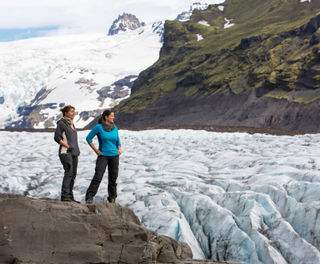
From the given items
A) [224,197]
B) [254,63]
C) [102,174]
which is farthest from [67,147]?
[254,63]

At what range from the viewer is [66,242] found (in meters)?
5.83

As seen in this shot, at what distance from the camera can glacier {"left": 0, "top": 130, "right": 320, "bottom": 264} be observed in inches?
310

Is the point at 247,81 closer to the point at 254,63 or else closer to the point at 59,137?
the point at 254,63

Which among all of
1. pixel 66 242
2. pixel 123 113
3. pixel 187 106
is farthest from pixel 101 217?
pixel 123 113

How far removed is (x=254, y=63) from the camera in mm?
79562

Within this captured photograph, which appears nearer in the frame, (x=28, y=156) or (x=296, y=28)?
(x=28, y=156)

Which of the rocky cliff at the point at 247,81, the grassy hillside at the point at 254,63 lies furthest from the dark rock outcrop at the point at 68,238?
the grassy hillside at the point at 254,63

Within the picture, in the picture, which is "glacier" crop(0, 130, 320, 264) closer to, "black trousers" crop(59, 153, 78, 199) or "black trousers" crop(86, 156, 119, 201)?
"black trousers" crop(86, 156, 119, 201)

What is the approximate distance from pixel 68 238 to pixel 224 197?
4.87 m

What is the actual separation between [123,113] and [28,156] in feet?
255

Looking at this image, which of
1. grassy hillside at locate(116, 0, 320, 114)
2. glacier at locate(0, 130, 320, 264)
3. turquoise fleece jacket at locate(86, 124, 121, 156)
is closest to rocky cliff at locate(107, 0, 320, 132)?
grassy hillside at locate(116, 0, 320, 114)

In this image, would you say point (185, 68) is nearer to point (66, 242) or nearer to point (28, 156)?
point (28, 156)

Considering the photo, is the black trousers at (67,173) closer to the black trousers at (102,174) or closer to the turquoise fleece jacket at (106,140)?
the black trousers at (102,174)

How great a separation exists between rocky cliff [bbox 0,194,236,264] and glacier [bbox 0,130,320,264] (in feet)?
6.77
